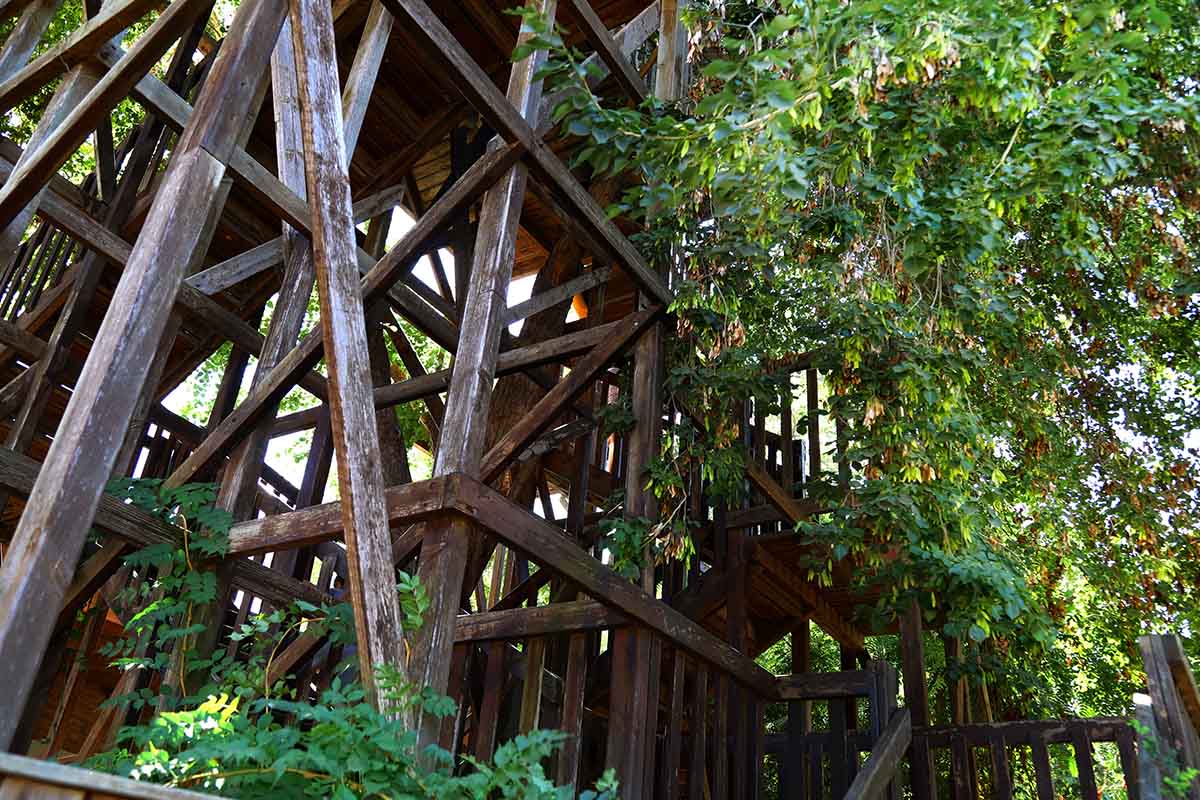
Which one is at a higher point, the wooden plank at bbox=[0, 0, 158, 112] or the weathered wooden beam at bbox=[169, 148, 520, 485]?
the wooden plank at bbox=[0, 0, 158, 112]

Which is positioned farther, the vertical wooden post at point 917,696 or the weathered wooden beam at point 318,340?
the vertical wooden post at point 917,696

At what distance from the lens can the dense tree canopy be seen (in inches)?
137

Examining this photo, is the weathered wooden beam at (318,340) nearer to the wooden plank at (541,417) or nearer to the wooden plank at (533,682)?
the wooden plank at (541,417)

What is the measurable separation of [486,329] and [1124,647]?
6.63 m

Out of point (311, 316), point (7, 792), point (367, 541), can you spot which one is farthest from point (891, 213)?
point (311, 316)

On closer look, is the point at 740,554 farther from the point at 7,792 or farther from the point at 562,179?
the point at 7,792

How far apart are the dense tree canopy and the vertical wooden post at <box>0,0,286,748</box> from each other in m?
1.23

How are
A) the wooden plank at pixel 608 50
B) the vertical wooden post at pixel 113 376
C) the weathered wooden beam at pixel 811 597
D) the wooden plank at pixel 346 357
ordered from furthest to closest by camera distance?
the weathered wooden beam at pixel 811 597 → the wooden plank at pixel 608 50 → the wooden plank at pixel 346 357 → the vertical wooden post at pixel 113 376

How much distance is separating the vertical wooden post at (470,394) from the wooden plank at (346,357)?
Result: 0.23 metres

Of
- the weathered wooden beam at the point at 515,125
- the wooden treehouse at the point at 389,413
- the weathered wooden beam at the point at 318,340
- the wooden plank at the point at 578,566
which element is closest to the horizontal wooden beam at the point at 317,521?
the wooden treehouse at the point at 389,413

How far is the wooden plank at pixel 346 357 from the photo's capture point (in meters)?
2.91

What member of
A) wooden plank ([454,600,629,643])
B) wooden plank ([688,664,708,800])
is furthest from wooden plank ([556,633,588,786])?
wooden plank ([688,664,708,800])

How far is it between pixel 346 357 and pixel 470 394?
2.05 ft

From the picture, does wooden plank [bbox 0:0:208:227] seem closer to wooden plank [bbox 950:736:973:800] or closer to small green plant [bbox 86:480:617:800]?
small green plant [bbox 86:480:617:800]
